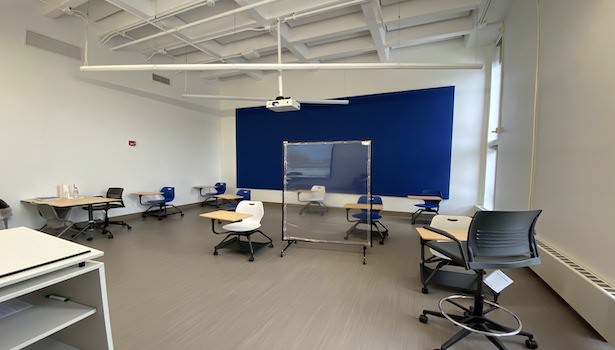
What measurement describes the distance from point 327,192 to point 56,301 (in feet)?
11.0

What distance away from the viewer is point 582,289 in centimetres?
227

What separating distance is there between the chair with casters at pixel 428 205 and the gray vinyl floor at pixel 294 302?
197 centimetres

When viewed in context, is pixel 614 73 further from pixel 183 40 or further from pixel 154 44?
pixel 154 44

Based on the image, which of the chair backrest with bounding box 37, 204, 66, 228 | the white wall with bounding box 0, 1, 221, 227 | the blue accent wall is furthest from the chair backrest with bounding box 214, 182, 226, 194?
the chair backrest with bounding box 37, 204, 66, 228

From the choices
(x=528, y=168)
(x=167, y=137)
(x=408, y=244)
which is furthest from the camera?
(x=167, y=137)

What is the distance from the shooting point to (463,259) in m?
1.89

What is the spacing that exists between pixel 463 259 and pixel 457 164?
5.34m

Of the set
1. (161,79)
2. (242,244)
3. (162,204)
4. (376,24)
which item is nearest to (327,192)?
(242,244)

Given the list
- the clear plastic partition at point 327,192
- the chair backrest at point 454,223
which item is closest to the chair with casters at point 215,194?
the clear plastic partition at point 327,192

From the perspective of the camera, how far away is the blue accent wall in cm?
653

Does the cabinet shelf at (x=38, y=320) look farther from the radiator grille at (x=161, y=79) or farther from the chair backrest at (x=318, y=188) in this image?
the radiator grille at (x=161, y=79)

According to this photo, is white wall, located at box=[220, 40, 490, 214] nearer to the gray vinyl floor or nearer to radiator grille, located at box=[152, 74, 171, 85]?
the gray vinyl floor

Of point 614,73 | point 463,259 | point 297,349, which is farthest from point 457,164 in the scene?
point 297,349

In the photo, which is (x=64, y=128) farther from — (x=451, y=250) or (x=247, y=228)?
(x=451, y=250)
